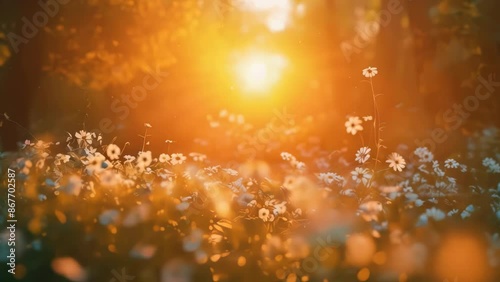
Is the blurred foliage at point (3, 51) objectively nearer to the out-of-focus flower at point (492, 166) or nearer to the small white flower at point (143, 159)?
the small white flower at point (143, 159)

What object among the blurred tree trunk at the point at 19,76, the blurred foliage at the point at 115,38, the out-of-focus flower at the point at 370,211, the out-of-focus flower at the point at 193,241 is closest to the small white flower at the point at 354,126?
the out-of-focus flower at the point at 370,211

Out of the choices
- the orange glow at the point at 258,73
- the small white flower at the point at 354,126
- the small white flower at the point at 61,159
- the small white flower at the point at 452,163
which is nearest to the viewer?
the small white flower at the point at 61,159

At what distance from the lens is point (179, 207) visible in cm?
464

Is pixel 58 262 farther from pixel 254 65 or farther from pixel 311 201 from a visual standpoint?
pixel 254 65

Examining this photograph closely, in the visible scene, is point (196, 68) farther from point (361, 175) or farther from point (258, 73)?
point (361, 175)

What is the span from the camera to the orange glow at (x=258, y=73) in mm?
15336

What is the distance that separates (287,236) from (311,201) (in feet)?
2.13

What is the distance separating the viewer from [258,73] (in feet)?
52.8

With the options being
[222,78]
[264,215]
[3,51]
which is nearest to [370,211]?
[264,215]

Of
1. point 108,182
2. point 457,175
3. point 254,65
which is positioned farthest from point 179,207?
point 254,65

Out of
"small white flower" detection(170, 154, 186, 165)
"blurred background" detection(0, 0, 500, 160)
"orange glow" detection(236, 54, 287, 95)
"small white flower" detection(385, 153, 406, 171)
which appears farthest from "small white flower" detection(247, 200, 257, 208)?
"orange glow" detection(236, 54, 287, 95)

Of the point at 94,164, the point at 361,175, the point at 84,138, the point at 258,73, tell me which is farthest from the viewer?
the point at 258,73

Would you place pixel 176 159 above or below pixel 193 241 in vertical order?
above

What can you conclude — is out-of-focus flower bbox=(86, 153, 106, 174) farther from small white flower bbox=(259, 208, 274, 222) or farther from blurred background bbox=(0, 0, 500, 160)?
blurred background bbox=(0, 0, 500, 160)
